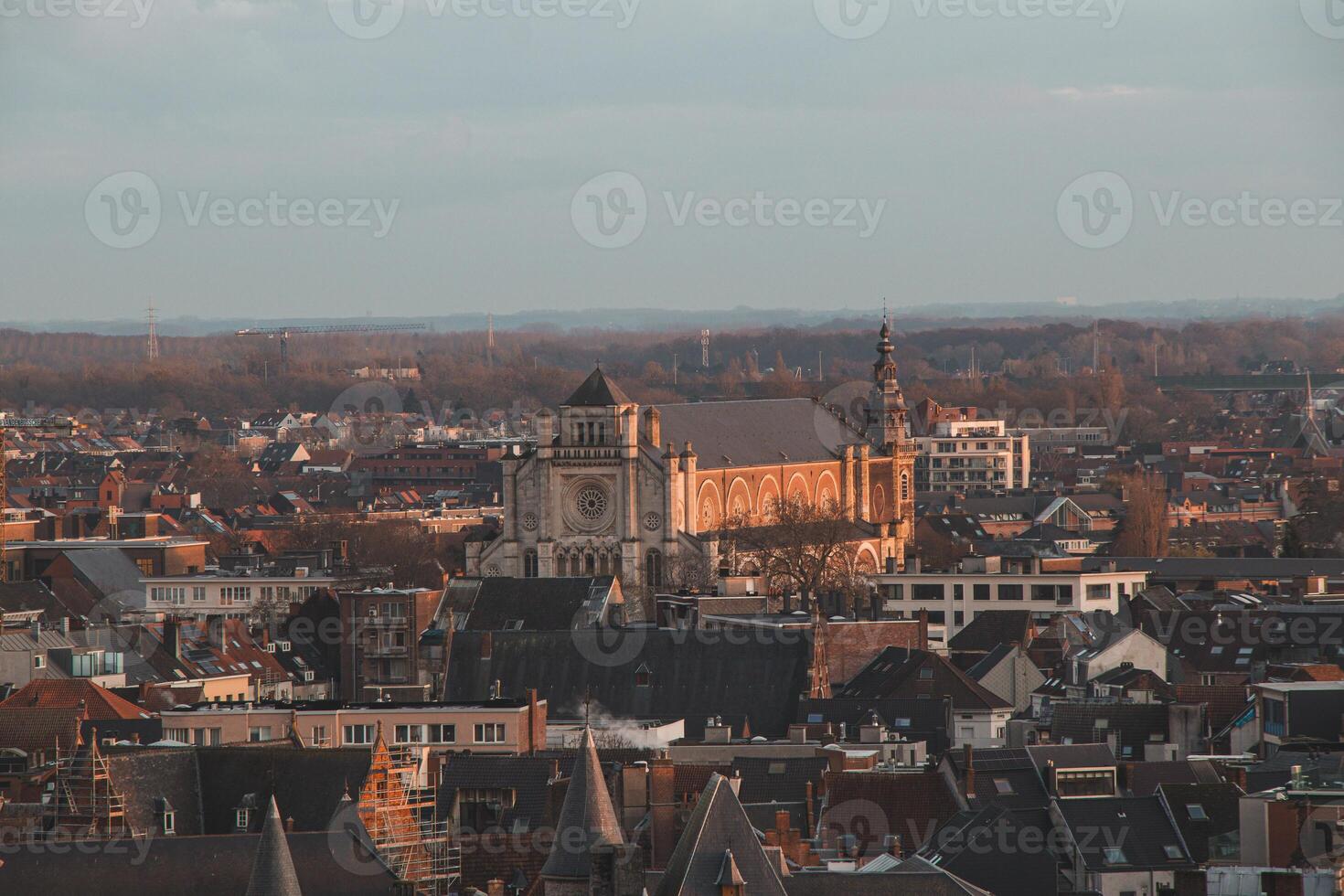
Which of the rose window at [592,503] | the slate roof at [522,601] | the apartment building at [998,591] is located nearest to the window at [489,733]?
the slate roof at [522,601]

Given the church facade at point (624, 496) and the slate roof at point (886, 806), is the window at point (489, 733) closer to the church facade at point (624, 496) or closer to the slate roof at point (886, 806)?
the slate roof at point (886, 806)

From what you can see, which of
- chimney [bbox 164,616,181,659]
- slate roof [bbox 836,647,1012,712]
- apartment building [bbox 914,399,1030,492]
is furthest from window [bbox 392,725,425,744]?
apartment building [bbox 914,399,1030,492]

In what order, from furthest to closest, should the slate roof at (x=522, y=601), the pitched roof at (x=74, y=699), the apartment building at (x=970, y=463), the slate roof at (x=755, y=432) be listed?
the apartment building at (x=970, y=463) → the slate roof at (x=755, y=432) → the slate roof at (x=522, y=601) → the pitched roof at (x=74, y=699)

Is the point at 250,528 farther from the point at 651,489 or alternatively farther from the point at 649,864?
the point at 649,864

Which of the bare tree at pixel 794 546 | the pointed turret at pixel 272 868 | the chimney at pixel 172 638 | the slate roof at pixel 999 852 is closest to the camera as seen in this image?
the pointed turret at pixel 272 868

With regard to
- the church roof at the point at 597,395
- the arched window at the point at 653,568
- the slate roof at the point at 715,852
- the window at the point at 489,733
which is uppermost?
the church roof at the point at 597,395

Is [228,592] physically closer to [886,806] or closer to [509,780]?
[509,780]

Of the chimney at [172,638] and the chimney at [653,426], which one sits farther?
the chimney at [653,426]
